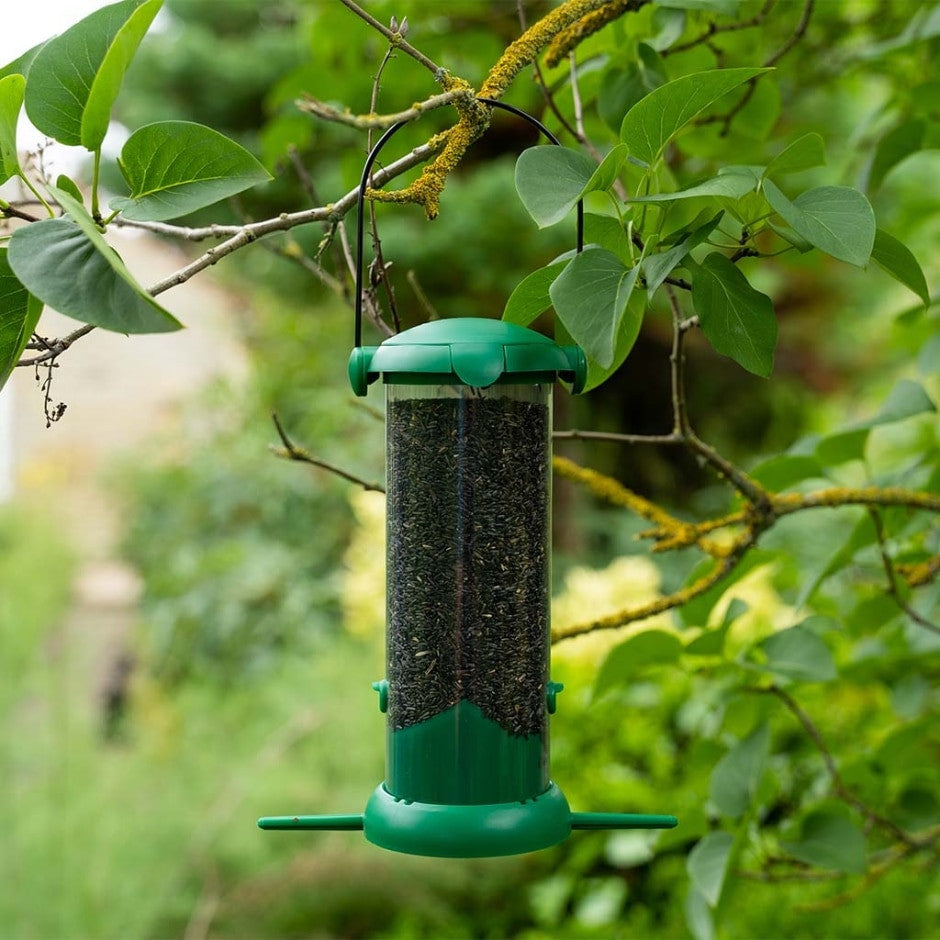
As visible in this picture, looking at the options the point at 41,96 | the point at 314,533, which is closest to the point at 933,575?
the point at 41,96

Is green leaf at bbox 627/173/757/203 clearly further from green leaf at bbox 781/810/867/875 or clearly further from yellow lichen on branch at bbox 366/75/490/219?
green leaf at bbox 781/810/867/875

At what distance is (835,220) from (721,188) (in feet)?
0.25

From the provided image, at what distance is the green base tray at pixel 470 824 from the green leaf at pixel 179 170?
0.47 m

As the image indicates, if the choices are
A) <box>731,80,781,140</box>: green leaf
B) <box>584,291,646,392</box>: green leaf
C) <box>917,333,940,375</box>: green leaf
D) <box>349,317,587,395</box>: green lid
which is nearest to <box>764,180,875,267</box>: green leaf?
<box>584,291,646,392</box>: green leaf

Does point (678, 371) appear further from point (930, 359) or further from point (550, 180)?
point (930, 359)

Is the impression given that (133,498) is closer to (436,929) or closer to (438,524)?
(436,929)

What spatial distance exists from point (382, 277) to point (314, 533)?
166 inches

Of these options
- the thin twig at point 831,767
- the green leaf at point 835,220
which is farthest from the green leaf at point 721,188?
the thin twig at point 831,767

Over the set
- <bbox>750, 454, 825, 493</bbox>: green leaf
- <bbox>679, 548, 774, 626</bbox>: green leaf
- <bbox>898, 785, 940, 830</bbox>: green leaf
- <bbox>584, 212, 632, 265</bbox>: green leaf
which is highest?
<bbox>584, 212, 632, 265</bbox>: green leaf

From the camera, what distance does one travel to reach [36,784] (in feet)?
9.26

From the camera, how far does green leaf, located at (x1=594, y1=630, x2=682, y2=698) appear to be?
98 cm

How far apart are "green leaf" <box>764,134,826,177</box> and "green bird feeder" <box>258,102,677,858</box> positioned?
308mm

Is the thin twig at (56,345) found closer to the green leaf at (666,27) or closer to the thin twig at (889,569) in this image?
the green leaf at (666,27)

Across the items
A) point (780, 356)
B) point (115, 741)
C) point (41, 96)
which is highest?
point (780, 356)
